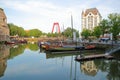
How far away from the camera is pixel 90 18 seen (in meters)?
152

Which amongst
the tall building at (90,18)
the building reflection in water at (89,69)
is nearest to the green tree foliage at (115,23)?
the building reflection in water at (89,69)

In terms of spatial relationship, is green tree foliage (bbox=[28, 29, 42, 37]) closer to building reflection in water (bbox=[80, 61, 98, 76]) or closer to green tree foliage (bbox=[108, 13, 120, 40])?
green tree foliage (bbox=[108, 13, 120, 40])

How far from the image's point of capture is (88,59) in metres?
34.3

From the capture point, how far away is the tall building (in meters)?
149

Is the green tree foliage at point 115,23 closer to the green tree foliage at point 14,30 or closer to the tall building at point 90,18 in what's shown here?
the green tree foliage at point 14,30

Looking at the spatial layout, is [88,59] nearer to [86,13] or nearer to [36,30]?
[86,13]

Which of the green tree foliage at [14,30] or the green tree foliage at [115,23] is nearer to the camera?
the green tree foliage at [115,23]

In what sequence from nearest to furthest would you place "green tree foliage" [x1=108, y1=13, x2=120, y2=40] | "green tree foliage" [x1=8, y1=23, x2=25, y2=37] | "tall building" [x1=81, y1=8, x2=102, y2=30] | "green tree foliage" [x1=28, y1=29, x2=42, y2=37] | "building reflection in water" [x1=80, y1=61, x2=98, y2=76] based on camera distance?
1. "building reflection in water" [x1=80, y1=61, x2=98, y2=76]
2. "green tree foliage" [x1=108, y1=13, x2=120, y2=40]
3. "green tree foliage" [x1=8, y1=23, x2=25, y2=37]
4. "tall building" [x1=81, y1=8, x2=102, y2=30]
5. "green tree foliage" [x1=28, y1=29, x2=42, y2=37]

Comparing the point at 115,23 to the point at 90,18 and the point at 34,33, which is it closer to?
the point at 90,18

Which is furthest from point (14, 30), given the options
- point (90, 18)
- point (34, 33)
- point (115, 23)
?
point (115, 23)

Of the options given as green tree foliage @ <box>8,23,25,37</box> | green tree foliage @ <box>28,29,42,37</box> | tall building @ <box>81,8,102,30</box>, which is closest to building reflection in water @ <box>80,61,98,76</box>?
green tree foliage @ <box>8,23,25,37</box>

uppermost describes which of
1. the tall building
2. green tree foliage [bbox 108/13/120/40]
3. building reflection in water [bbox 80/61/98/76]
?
the tall building

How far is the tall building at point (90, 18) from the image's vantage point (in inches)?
5851

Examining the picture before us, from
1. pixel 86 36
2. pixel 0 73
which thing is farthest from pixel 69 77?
pixel 86 36
